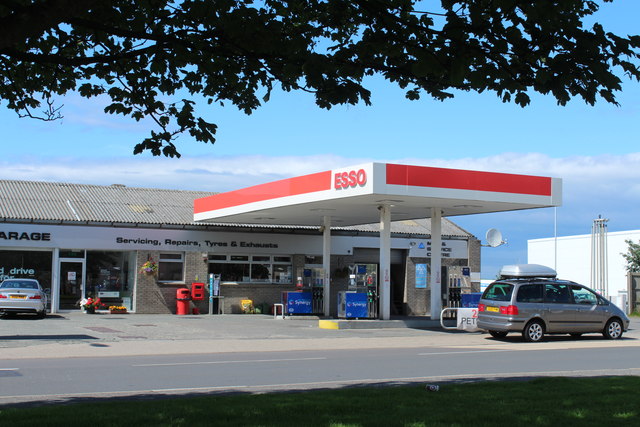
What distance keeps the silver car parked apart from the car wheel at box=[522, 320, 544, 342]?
611 inches

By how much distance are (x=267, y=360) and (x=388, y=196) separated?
28.7 ft

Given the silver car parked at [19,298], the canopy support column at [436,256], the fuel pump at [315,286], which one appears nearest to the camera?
the silver car parked at [19,298]

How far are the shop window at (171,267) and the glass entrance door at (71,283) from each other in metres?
3.07

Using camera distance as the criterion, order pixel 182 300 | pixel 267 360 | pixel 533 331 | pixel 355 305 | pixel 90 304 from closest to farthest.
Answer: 1. pixel 267 360
2. pixel 533 331
3. pixel 355 305
4. pixel 90 304
5. pixel 182 300

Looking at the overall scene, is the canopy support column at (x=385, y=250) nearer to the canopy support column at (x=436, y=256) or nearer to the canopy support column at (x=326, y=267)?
the canopy support column at (x=436, y=256)

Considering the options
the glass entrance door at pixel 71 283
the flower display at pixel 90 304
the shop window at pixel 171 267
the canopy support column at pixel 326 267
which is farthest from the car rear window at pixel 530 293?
the glass entrance door at pixel 71 283

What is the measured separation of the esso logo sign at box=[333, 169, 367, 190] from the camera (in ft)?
72.4

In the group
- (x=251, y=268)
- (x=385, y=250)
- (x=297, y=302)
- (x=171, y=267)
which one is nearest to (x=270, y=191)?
(x=385, y=250)

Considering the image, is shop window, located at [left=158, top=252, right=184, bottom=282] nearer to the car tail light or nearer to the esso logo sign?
the esso logo sign

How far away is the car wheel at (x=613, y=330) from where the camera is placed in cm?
2231

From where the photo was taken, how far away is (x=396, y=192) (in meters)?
22.1

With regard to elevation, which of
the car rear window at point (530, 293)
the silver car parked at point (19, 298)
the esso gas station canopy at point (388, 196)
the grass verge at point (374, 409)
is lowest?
the grass verge at point (374, 409)

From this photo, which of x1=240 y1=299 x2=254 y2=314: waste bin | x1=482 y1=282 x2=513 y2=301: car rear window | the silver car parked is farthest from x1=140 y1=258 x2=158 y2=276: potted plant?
x1=482 y1=282 x2=513 y2=301: car rear window

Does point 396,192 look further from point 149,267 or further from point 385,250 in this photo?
point 149,267
